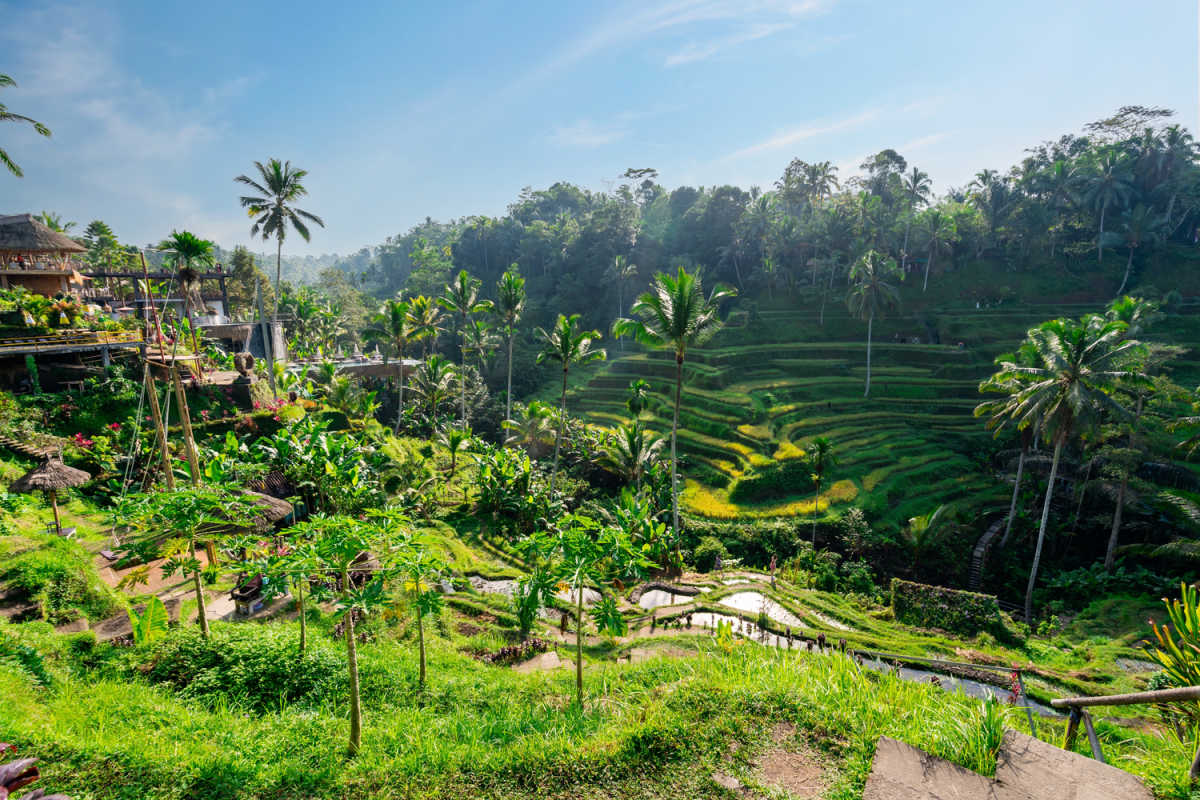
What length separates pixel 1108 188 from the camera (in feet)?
142

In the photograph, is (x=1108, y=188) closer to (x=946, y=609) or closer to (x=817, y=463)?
(x=817, y=463)

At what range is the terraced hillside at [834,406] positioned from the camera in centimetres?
2533

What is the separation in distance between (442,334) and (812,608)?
4603 cm

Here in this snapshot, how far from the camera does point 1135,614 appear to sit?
16.6 meters

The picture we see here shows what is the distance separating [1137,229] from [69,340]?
69.2m

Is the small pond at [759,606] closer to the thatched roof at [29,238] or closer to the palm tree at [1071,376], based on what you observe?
the palm tree at [1071,376]

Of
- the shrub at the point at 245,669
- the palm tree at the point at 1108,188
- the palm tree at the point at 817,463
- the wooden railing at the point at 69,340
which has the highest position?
the palm tree at the point at 1108,188

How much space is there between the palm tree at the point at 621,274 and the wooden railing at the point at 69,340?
3900 cm

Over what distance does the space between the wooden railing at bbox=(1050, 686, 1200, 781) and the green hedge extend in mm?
13494

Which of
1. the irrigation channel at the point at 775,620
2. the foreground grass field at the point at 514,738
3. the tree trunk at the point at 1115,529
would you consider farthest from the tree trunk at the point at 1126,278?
the foreground grass field at the point at 514,738

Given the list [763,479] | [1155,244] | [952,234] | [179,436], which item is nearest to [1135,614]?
[763,479]

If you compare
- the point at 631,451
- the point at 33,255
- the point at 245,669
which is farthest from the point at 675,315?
the point at 33,255

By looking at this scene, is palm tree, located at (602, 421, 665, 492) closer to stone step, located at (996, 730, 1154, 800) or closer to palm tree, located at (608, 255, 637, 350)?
stone step, located at (996, 730, 1154, 800)

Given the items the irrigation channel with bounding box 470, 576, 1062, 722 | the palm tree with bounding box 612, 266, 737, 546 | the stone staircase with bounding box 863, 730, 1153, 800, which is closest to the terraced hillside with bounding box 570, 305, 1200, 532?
the irrigation channel with bounding box 470, 576, 1062, 722
